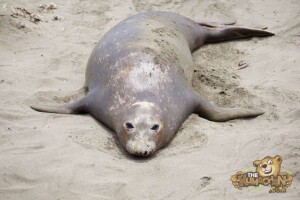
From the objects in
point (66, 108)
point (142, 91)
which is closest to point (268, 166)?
point (142, 91)

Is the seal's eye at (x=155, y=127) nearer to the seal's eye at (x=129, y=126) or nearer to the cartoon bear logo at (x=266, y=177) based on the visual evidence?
the seal's eye at (x=129, y=126)

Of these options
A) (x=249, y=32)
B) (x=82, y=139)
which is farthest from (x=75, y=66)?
(x=249, y=32)

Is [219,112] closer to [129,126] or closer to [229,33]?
[129,126]

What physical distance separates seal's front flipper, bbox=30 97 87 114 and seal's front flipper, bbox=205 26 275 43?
9.27 ft

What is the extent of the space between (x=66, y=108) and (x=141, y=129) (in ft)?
3.46

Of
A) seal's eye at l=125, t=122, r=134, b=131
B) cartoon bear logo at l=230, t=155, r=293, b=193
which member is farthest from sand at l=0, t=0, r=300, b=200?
seal's eye at l=125, t=122, r=134, b=131

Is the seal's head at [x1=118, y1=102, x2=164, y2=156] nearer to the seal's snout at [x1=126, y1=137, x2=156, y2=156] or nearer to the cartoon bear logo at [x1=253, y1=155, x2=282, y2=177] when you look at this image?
the seal's snout at [x1=126, y1=137, x2=156, y2=156]

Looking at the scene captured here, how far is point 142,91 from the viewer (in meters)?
4.49

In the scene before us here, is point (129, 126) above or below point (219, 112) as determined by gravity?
above

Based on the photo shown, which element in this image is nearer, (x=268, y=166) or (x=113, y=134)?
(x=268, y=166)

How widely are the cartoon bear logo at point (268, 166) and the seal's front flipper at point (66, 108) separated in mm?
1882

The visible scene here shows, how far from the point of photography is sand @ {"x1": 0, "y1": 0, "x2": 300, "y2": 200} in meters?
3.53

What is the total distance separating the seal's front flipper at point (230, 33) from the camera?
7004 mm

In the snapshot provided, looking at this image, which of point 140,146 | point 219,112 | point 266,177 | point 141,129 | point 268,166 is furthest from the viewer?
point 219,112
